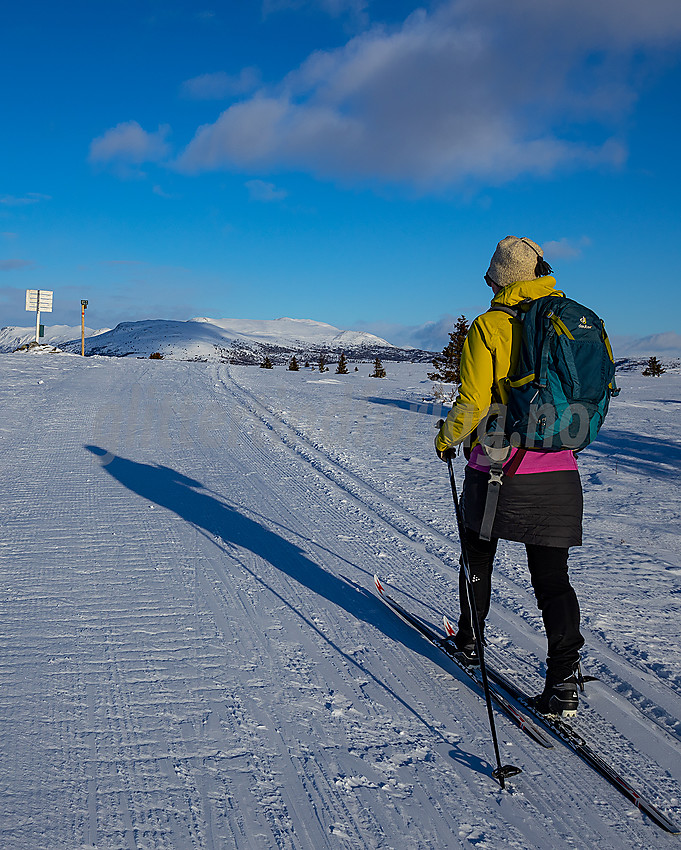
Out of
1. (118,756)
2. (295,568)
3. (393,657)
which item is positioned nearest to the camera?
(118,756)

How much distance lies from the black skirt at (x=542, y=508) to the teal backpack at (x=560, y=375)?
0.20 m

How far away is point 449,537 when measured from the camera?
5273 millimetres

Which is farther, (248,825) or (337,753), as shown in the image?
(337,753)

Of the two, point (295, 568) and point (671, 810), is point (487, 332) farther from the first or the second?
point (295, 568)

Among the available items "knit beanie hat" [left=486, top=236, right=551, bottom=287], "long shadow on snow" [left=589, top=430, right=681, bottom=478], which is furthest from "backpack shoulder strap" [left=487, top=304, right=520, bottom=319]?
"long shadow on snow" [left=589, top=430, right=681, bottom=478]

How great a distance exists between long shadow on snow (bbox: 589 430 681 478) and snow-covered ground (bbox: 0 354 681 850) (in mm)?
1064

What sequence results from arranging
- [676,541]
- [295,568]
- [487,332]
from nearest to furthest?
[487,332], [295,568], [676,541]

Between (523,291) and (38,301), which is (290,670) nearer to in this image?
(523,291)

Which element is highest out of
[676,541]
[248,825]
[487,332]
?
[487,332]

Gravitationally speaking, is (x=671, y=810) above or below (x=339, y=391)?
below

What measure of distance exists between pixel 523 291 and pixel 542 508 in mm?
990

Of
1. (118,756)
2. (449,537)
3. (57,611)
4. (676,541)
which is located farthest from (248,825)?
(676,541)

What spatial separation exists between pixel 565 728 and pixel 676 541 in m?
3.18

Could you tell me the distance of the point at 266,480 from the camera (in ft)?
22.9
